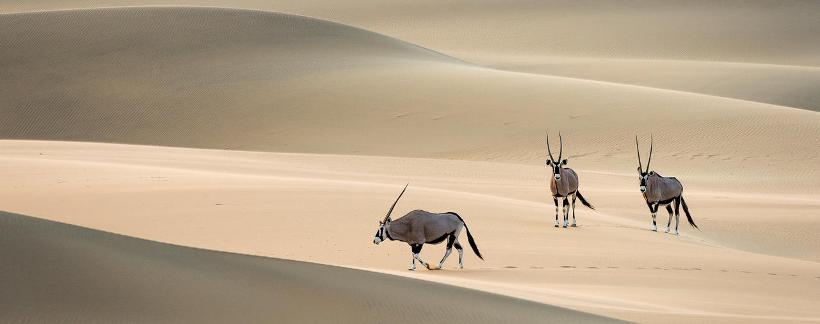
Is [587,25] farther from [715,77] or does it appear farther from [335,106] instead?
[335,106]

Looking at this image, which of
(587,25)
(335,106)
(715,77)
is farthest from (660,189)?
(587,25)

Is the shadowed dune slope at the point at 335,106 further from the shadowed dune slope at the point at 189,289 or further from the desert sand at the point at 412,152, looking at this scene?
the shadowed dune slope at the point at 189,289

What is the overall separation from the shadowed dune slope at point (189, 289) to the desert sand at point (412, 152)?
0.04 metres

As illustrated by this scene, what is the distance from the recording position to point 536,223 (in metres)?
18.2

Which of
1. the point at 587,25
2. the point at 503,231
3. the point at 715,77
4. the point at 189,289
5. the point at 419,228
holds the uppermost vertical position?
the point at 587,25

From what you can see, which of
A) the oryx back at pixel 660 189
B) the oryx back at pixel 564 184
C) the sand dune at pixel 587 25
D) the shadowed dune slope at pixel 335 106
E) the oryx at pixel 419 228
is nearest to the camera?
the oryx at pixel 419 228

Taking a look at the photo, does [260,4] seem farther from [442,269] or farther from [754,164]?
[442,269]

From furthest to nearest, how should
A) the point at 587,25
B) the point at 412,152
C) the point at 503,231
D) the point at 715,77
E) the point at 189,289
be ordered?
the point at 587,25 → the point at 715,77 → the point at 412,152 → the point at 503,231 → the point at 189,289

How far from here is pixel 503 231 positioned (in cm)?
1689

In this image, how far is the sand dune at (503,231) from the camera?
12273 mm

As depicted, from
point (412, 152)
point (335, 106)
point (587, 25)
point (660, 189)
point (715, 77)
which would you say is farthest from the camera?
point (587, 25)

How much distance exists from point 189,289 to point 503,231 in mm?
9057

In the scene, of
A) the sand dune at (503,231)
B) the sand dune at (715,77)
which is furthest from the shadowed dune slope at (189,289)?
the sand dune at (715,77)

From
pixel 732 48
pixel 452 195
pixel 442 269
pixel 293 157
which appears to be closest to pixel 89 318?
pixel 442 269
